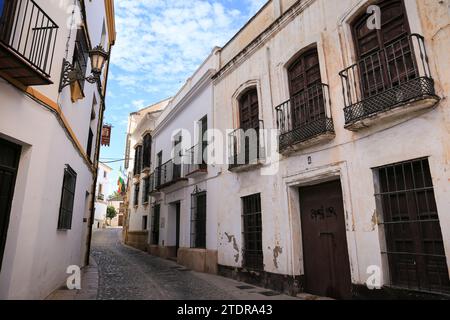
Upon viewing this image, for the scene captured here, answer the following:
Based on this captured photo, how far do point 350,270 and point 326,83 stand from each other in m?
3.57

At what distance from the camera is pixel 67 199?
697cm

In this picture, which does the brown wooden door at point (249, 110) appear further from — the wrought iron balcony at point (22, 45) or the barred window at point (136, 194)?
the barred window at point (136, 194)

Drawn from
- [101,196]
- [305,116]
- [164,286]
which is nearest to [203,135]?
[305,116]

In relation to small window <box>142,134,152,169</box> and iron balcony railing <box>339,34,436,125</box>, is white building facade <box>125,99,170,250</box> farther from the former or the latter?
iron balcony railing <box>339,34,436,125</box>

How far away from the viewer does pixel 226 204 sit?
9297mm

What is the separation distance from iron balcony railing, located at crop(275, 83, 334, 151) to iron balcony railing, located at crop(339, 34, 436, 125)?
1.60 ft

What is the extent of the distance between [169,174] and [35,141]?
8.87 m

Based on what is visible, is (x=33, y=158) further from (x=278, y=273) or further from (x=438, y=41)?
(x=438, y=41)

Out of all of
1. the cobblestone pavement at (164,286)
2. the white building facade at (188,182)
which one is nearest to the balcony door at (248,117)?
the white building facade at (188,182)

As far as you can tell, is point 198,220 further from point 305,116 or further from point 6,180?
point 6,180

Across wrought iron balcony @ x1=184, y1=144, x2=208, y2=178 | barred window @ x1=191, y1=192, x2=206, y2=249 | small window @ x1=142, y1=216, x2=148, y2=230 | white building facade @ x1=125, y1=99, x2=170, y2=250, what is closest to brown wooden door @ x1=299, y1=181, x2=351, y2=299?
wrought iron balcony @ x1=184, y1=144, x2=208, y2=178

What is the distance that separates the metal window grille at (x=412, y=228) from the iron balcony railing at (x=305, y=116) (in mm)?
1527

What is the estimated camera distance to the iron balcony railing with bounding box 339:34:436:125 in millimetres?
4562

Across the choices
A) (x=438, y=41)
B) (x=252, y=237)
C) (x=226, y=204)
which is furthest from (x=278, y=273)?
(x=438, y=41)
